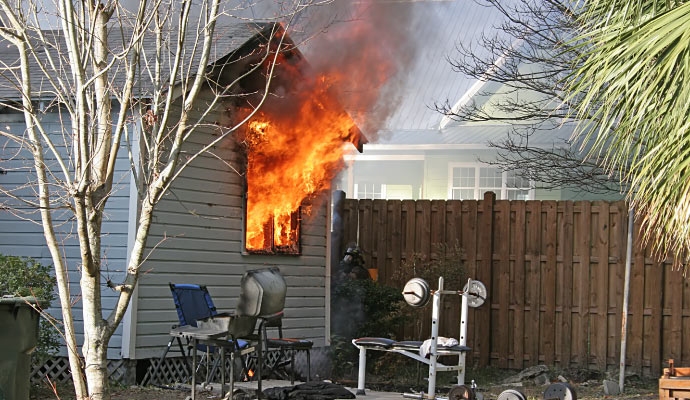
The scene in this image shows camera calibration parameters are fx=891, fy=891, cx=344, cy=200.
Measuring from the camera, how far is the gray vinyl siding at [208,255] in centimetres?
1077

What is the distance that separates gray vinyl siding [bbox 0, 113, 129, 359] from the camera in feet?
34.3

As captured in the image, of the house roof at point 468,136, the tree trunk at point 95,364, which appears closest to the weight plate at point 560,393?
the tree trunk at point 95,364

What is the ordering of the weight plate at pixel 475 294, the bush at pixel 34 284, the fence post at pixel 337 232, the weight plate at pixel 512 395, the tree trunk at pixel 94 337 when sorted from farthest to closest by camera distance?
the fence post at pixel 337 232 → the weight plate at pixel 475 294 → the bush at pixel 34 284 → the weight plate at pixel 512 395 → the tree trunk at pixel 94 337

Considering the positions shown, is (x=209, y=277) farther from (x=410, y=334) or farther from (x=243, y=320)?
(x=410, y=334)

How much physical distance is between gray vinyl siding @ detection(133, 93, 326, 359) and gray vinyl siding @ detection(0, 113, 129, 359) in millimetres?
362

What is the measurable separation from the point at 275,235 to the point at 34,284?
3.97 metres

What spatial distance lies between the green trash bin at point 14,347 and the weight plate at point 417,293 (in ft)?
15.9

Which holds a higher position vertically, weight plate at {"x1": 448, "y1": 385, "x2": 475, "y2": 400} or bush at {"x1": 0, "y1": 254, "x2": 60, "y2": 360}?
bush at {"x1": 0, "y1": 254, "x2": 60, "y2": 360}

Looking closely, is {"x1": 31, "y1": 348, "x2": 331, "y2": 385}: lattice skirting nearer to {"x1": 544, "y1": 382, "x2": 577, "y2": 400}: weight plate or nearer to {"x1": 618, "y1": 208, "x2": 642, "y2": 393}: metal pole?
{"x1": 544, "y1": 382, "x2": 577, "y2": 400}: weight plate

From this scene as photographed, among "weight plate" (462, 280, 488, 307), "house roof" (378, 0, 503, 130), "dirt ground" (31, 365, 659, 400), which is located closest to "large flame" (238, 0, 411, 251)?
"dirt ground" (31, 365, 659, 400)

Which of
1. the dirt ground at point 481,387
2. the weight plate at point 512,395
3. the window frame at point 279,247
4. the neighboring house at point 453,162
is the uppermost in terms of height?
the neighboring house at point 453,162

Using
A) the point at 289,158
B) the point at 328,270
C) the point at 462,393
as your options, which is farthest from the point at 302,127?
the point at 462,393

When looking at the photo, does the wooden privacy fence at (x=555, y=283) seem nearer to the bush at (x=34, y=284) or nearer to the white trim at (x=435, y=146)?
the bush at (x=34, y=284)

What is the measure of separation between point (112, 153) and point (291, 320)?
7.76 metres
